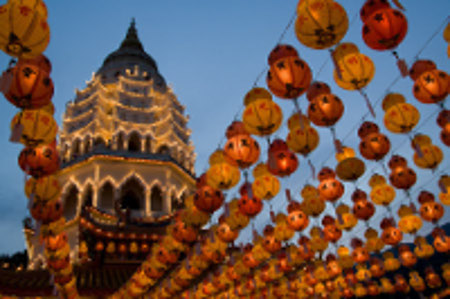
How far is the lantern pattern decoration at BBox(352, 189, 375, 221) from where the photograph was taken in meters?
7.66

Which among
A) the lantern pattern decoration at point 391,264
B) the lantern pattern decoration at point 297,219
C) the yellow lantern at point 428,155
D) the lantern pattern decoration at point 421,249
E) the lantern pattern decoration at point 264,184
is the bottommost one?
A: the lantern pattern decoration at point 391,264

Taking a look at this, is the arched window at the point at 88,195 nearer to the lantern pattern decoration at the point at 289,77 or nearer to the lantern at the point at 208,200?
the lantern at the point at 208,200

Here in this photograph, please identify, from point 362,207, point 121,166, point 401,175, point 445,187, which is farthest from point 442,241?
point 121,166

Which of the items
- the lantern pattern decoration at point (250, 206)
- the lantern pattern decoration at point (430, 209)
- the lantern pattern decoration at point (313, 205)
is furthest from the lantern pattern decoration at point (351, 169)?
the lantern pattern decoration at point (430, 209)

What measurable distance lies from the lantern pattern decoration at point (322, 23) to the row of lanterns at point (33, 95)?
3264 millimetres

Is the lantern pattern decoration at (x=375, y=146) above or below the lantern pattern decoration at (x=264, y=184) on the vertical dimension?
above

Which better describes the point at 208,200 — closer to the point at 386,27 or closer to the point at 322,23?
the point at 322,23

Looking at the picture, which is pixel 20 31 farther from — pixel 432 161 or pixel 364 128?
pixel 432 161

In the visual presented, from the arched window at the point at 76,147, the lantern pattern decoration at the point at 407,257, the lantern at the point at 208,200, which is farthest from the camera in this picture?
the arched window at the point at 76,147

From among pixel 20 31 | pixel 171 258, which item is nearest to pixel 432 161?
pixel 171 258

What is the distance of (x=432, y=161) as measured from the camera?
639 cm

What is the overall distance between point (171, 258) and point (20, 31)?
6337 millimetres

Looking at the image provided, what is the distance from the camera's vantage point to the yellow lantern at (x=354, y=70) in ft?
15.3

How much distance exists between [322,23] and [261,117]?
1.59 metres
